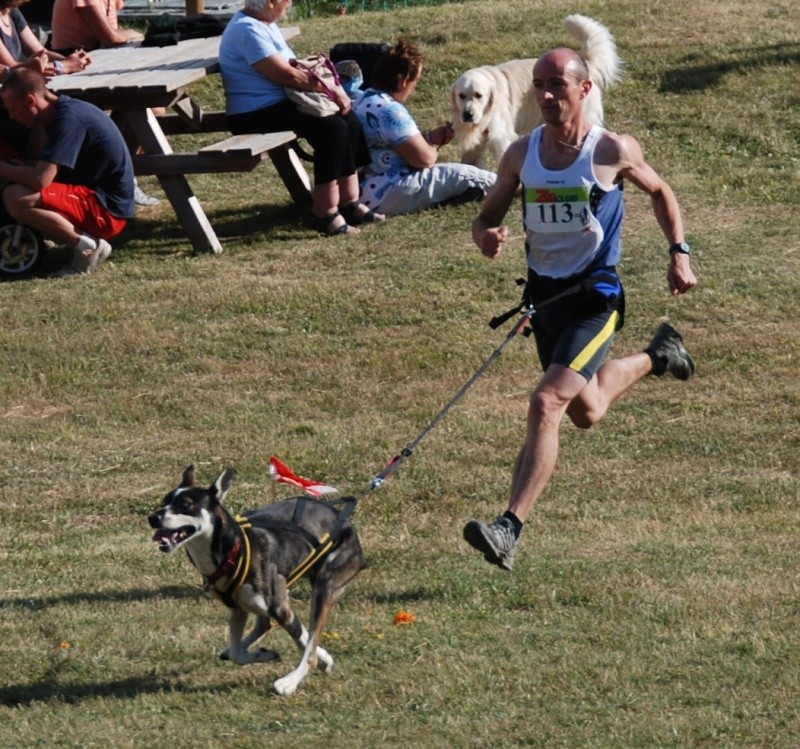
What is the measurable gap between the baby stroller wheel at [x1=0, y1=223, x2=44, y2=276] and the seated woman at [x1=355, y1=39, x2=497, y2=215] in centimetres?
244

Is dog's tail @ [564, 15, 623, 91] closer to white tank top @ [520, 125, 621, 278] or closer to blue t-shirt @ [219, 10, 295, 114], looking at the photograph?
blue t-shirt @ [219, 10, 295, 114]

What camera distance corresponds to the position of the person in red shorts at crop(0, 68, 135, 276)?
9914 millimetres

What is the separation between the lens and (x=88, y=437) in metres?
8.52

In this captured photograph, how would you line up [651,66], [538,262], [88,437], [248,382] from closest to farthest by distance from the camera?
[538,262] < [88,437] < [248,382] < [651,66]

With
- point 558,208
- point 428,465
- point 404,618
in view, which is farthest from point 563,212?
point 428,465

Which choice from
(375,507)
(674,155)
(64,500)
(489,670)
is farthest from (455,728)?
(674,155)

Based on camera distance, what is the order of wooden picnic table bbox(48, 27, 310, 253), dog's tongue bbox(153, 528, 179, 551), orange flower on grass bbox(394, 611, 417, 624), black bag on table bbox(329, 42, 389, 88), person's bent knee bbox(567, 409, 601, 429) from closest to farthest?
1. dog's tongue bbox(153, 528, 179, 551)
2. orange flower on grass bbox(394, 611, 417, 624)
3. person's bent knee bbox(567, 409, 601, 429)
4. wooden picnic table bbox(48, 27, 310, 253)
5. black bag on table bbox(329, 42, 389, 88)

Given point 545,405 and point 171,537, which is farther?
point 545,405

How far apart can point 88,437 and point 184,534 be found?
12.8ft

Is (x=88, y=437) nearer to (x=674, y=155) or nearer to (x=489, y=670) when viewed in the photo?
(x=489, y=670)

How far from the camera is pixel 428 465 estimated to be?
7.91 m

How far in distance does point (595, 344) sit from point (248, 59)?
5.51m

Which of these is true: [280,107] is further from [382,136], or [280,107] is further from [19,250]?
[19,250]

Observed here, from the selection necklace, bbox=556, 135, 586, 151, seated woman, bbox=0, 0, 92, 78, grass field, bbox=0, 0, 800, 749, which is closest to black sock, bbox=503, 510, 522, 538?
grass field, bbox=0, 0, 800, 749
